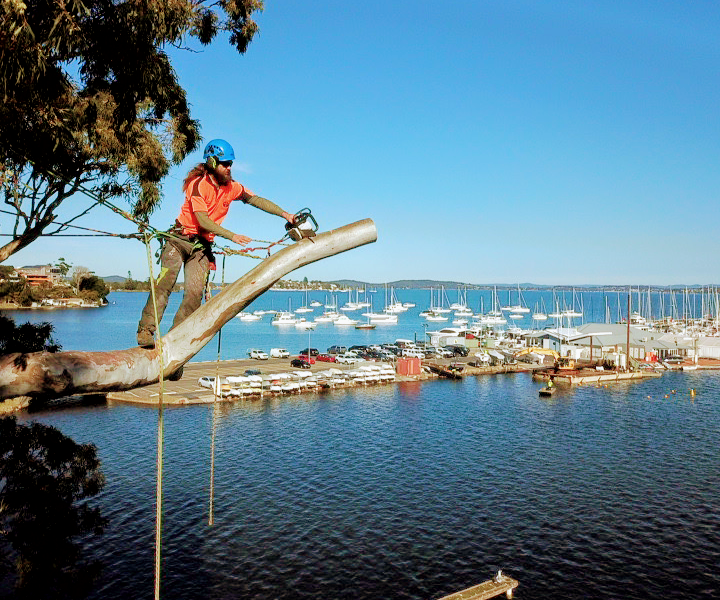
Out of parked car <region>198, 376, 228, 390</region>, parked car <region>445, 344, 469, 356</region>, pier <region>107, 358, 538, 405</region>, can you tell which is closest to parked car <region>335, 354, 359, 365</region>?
pier <region>107, 358, 538, 405</region>

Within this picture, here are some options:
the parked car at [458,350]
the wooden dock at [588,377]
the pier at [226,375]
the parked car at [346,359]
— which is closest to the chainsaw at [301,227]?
the pier at [226,375]

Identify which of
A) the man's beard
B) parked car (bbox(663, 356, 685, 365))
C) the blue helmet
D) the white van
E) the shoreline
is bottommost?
the shoreline

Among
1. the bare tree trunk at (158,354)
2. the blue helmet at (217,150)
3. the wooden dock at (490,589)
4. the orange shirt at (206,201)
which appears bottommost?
the wooden dock at (490,589)

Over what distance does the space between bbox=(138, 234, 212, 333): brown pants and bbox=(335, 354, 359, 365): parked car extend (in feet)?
249

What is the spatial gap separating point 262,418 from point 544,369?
156ft

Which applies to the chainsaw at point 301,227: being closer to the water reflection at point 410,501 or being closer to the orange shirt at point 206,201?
the orange shirt at point 206,201

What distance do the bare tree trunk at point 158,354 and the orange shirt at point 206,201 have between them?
0.89 meters

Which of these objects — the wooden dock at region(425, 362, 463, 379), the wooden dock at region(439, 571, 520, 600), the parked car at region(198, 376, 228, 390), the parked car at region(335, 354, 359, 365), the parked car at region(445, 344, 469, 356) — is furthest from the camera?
the parked car at region(445, 344, 469, 356)

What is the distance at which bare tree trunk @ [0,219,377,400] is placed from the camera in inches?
190

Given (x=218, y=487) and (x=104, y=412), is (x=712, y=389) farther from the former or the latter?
(x=104, y=412)

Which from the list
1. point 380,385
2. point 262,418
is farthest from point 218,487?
point 380,385

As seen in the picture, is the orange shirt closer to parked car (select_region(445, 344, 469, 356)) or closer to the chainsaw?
the chainsaw

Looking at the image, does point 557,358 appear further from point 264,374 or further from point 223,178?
point 223,178

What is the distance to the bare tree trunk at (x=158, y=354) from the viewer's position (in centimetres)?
483
